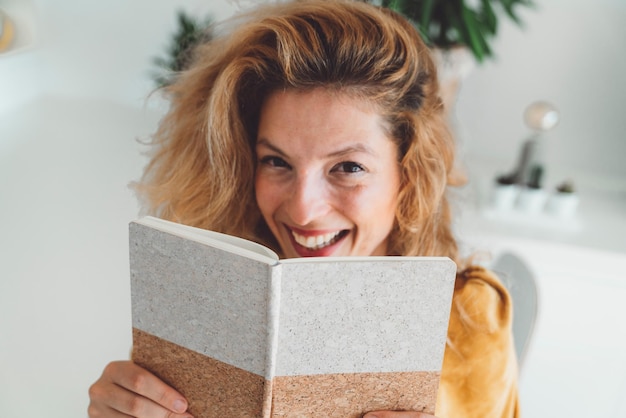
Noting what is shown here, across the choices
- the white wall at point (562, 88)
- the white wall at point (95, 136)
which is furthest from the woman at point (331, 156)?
the white wall at point (562, 88)

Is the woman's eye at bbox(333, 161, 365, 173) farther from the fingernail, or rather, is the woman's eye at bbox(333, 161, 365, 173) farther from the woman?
the fingernail

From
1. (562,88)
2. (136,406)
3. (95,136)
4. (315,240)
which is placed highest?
(562,88)

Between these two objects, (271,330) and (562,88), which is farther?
(562,88)

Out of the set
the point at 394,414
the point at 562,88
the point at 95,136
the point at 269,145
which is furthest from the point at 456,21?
the point at 95,136

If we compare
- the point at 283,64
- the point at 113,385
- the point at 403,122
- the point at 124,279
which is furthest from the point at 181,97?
the point at 124,279

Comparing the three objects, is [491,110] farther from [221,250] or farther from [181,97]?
[221,250]

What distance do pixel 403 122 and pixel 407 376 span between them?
1.31 ft

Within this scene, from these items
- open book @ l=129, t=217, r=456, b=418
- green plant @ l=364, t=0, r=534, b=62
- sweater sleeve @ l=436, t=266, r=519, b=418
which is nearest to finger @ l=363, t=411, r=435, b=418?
open book @ l=129, t=217, r=456, b=418

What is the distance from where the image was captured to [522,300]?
1042 mm

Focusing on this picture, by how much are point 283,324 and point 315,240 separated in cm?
32

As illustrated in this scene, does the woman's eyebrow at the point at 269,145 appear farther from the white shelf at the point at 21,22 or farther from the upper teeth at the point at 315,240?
the white shelf at the point at 21,22

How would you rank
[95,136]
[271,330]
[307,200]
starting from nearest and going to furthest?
[271,330] → [307,200] → [95,136]

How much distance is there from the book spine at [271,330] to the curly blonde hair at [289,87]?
0.37 metres

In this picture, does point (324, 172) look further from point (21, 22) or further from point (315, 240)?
point (21, 22)
